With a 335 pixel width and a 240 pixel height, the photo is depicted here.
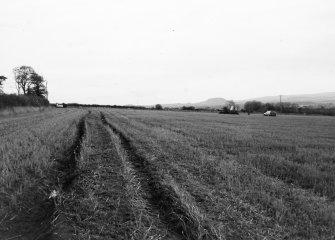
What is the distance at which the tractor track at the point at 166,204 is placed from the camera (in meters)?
4.06

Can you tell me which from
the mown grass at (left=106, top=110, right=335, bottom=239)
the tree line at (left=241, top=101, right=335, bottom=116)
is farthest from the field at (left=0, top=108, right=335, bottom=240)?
the tree line at (left=241, top=101, right=335, bottom=116)

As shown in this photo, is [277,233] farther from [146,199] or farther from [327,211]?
[146,199]

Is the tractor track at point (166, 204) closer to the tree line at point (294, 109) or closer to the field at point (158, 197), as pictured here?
the field at point (158, 197)

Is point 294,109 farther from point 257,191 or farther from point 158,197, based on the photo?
point 158,197

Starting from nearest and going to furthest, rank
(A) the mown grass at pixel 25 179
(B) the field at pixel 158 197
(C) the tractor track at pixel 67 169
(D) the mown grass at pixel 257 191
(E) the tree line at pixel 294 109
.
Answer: (B) the field at pixel 158 197
(D) the mown grass at pixel 257 191
(A) the mown grass at pixel 25 179
(C) the tractor track at pixel 67 169
(E) the tree line at pixel 294 109

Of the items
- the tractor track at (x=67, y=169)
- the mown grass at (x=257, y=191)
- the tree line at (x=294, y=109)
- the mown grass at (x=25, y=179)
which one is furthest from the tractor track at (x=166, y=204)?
the tree line at (x=294, y=109)

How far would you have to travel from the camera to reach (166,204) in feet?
16.4

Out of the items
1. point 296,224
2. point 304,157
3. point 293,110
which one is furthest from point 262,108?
point 296,224

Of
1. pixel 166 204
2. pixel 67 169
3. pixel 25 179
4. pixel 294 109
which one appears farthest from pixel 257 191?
pixel 294 109

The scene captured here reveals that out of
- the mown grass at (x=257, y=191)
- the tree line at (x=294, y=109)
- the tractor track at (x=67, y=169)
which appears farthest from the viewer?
the tree line at (x=294, y=109)

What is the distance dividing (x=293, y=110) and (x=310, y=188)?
95419 mm

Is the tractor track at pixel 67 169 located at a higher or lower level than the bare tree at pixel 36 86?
lower

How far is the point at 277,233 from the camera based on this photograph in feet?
13.4

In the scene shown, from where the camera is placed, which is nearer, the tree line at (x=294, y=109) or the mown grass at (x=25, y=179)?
the mown grass at (x=25, y=179)
